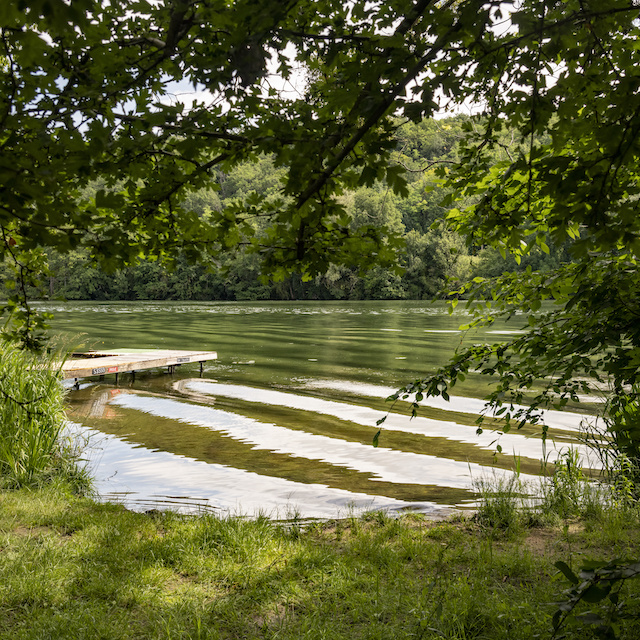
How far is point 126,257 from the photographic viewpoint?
2.12m

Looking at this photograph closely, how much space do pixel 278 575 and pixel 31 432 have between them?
12.1 feet

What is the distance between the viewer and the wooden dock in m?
13.0

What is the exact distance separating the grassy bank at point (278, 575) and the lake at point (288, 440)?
3.74 ft

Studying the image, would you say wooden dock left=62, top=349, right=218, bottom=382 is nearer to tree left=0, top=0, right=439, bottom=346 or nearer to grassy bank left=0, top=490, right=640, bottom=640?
grassy bank left=0, top=490, right=640, bottom=640

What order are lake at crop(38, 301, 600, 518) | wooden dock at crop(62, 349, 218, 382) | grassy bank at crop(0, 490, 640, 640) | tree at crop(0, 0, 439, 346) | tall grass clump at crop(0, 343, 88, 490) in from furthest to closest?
wooden dock at crop(62, 349, 218, 382)
lake at crop(38, 301, 600, 518)
tall grass clump at crop(0, 343, 88, 490)
grassy bank at crop(0, 490, 640, 640)
tree at crop(0, 0, 439, 346)

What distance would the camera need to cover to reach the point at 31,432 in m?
6.29

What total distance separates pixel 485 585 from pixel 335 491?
3.27 m

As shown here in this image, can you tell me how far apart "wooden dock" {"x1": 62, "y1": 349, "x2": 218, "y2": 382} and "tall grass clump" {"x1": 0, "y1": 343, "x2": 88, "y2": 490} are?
518 cm

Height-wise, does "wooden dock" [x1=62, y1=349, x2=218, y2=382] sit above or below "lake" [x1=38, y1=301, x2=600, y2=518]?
above

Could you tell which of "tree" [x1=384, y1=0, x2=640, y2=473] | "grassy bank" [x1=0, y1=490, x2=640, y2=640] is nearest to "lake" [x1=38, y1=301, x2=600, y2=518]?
"tree" [x1=384, y1=0, x2=640, y2=473]

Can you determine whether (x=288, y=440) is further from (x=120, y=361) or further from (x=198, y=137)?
(x=198, y=137)

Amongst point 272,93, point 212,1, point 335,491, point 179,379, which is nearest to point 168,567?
point 335,491

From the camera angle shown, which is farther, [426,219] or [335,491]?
[426,219]

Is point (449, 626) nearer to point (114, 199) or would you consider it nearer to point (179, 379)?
point (114, 199)
